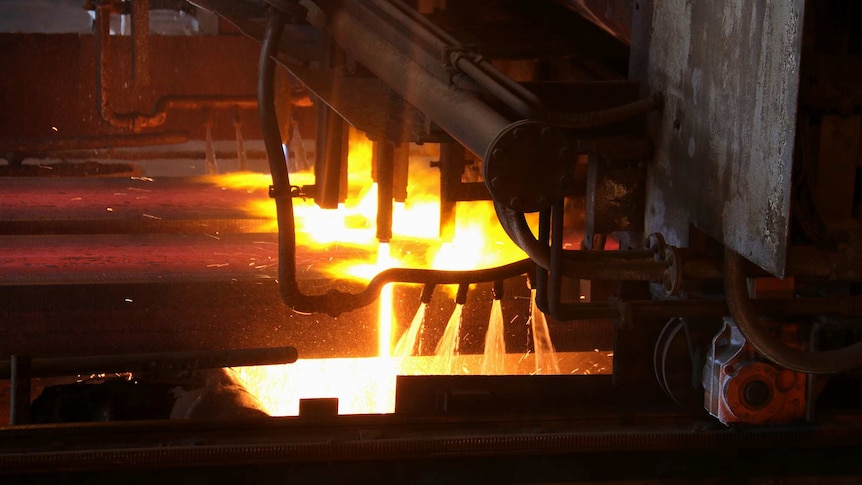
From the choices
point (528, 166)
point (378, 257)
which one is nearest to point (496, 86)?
point (528, 166)

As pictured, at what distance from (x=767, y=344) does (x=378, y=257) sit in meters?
2.29

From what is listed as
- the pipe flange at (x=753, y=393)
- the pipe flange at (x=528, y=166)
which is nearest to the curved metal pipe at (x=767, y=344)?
the pipe flange at (x=753, y=393)

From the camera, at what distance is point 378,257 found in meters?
4.36

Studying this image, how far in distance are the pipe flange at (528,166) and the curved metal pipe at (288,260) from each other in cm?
73

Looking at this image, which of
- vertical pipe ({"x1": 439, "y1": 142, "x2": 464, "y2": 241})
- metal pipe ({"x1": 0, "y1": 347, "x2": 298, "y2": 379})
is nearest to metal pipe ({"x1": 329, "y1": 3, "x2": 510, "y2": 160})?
vertical pipe ({"x1": 439, "y1": 142, "x2": 464, "y2": 241})

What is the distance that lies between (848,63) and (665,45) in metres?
0.43

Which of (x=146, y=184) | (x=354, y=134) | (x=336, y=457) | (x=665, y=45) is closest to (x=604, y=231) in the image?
(x=665, y=45)

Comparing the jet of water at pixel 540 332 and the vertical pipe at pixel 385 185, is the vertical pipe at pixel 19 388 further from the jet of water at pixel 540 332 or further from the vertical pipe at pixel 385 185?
the jet of water at pixel 540 332

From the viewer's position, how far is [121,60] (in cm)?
654

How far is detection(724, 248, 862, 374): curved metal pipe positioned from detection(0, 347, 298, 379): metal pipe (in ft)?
3.78

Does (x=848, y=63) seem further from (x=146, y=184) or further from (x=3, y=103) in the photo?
(x=3, y=103)

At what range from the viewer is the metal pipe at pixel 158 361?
275 cm

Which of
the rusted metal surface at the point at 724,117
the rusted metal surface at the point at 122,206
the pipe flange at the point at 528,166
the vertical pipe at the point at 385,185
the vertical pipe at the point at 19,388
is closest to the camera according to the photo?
the rusted metal surface at the point at 724,117

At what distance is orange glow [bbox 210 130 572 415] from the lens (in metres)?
4.34
